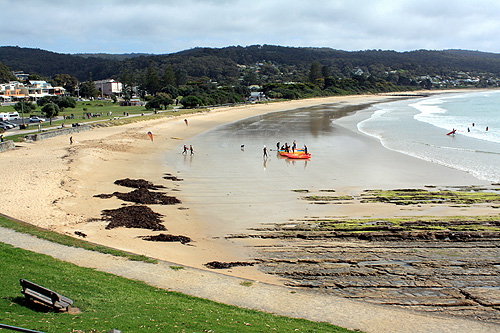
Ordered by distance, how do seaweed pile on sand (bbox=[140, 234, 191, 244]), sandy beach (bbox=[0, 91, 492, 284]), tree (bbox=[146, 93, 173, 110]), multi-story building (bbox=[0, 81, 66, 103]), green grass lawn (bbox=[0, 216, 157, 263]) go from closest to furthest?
green grass lawn (bbox=[0, 216, 157, 263]), sandy beach (bbox=[0, 91, 492, 284]), seaweed pile on sand (bbox=[140, 234, 191, 244]), tree (bbox=[146, 93, 173, 110]), multi-story building (bbox=[0, 81, 66, 103])

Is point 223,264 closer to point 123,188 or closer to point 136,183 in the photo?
point 123,188

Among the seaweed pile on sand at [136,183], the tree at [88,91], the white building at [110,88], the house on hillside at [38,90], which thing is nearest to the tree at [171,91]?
the tree at [88,91]

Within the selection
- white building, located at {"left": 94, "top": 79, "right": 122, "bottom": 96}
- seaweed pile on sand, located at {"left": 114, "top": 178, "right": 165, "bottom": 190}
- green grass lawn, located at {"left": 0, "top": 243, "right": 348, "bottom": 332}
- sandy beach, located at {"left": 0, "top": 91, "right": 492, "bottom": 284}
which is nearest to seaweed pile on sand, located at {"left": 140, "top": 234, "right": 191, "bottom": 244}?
sandy beach, located at {"left": 0, "top": 91, "right": 492, "bottom": 284}

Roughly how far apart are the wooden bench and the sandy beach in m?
4.69

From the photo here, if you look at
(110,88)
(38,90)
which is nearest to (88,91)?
(38,90)

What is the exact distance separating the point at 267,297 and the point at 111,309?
3620 mm

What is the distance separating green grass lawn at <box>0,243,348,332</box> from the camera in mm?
7305

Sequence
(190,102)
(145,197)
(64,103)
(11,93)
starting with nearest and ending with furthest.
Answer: (145,197), (64,103), (190,102), (11,93)

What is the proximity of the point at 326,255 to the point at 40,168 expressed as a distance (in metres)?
18.0

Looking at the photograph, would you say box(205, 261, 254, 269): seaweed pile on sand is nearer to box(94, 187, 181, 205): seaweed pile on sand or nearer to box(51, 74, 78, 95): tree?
box(94, 187, 181, 205): seaweed pile on sand

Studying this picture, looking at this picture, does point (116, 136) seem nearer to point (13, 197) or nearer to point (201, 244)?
point (13, 197)

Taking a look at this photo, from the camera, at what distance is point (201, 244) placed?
1415 cm

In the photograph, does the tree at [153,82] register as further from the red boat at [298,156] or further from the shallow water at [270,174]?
the red boat at [298,156]

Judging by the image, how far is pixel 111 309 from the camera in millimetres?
8211
